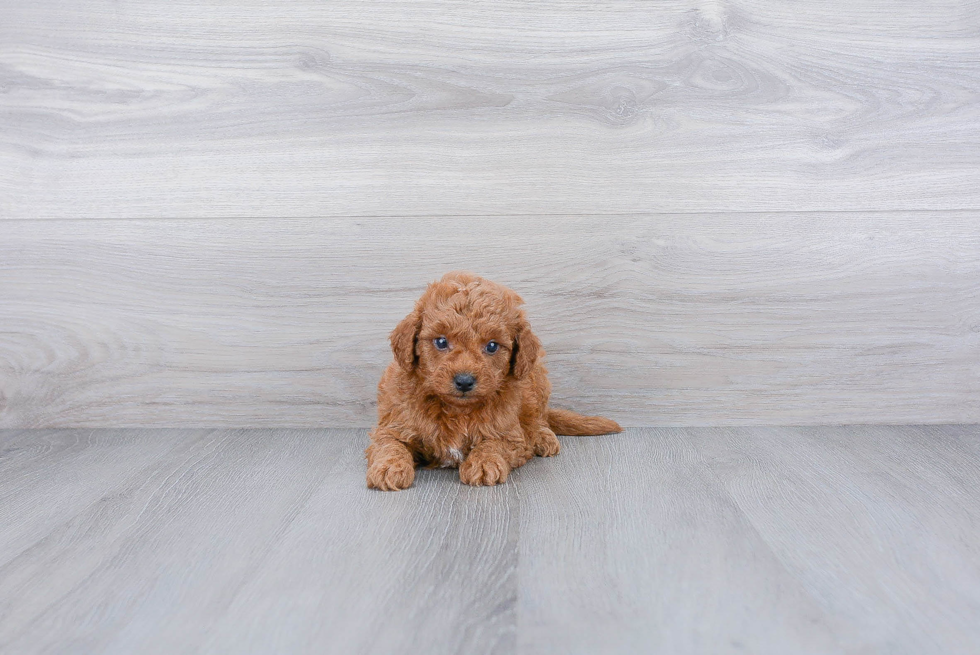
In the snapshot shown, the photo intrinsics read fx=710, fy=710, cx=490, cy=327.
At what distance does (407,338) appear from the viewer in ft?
4.67

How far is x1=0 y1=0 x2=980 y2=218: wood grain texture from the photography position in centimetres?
175

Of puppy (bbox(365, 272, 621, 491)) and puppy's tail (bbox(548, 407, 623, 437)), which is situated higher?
puppy (bbox(365, 272, 621, 491))

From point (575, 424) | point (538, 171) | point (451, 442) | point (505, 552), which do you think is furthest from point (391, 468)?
point (538, 171)

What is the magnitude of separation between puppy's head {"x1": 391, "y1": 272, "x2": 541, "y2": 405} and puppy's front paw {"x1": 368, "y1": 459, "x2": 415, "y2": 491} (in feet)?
0.53

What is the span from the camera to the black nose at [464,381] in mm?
1354

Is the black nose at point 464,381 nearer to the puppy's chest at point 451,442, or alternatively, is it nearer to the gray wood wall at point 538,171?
the puppy's chest at point 451,442

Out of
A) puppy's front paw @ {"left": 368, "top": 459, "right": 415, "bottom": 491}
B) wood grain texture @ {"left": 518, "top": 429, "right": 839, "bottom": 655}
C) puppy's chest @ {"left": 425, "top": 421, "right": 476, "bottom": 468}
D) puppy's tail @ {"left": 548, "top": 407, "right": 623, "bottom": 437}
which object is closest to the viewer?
wood grain texture @ {"left": 518, "top": 429, "right": 839, "bottom": 655}

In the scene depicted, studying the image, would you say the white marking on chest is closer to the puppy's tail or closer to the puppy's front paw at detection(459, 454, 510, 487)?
the puppy's front paw at detection(459, 454, 510, 487)

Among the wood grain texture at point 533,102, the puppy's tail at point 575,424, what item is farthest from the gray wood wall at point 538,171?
the puppy's tail at point 575,424

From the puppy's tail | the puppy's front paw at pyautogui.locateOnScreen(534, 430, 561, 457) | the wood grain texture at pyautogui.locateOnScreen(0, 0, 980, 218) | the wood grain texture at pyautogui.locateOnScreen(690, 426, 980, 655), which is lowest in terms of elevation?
the puppy's tail

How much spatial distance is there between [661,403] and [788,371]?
332 mm

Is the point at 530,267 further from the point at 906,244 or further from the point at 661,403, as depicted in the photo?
the point at 906,244

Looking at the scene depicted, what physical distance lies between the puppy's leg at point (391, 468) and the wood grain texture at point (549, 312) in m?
0.41

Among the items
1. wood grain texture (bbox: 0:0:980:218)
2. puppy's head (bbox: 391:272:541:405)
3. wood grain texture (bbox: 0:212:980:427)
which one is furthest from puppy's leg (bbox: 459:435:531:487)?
wood grain texture (bbox: 0:0:980:218)
